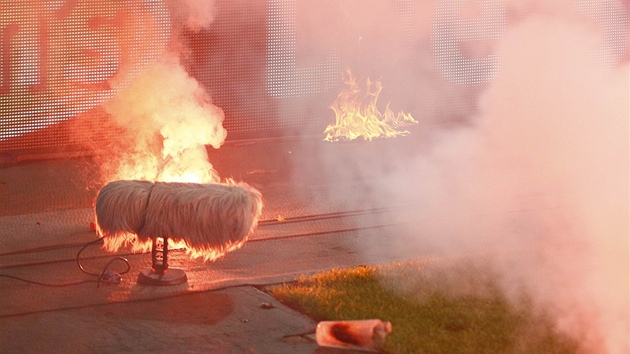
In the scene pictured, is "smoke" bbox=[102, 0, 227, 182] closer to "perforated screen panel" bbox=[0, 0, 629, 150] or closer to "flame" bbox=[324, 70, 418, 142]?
"perforated screen panel" bbox=[0, 0, 629, 150]

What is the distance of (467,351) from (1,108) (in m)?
6.62

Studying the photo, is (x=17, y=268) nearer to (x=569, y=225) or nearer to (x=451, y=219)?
(x=451, y=219)

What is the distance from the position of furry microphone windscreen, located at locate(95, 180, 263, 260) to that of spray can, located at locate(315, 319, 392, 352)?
3.77 ft

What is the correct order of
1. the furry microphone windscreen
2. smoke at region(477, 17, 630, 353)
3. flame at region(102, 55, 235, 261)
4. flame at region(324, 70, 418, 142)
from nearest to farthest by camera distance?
1. smoke at region(477, 17, 630, 353)
2. the furry microphone windscreen
3. flame at region(102, 55, 235, 261)
4. flame at region(324, 70, 418, 142)

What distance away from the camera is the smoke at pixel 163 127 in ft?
25.8

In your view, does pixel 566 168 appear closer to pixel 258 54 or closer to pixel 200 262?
pixel 200 262

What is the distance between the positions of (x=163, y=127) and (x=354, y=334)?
2.82 meters

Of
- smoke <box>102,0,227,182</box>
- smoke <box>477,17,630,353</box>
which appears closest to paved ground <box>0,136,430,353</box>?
smoke <box>102,0,227,182</box>

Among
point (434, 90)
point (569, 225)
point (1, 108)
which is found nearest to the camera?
point (569, 225)

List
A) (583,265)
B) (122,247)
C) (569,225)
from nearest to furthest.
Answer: (583,265)
(122,247)
(569,225)

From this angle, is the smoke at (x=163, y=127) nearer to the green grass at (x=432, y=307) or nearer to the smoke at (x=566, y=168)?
the green grass at (x=432, y=307)

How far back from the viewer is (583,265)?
22.9 ft

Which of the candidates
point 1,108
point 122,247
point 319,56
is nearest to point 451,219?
point 122,247

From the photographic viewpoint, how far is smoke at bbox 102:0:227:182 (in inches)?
310
